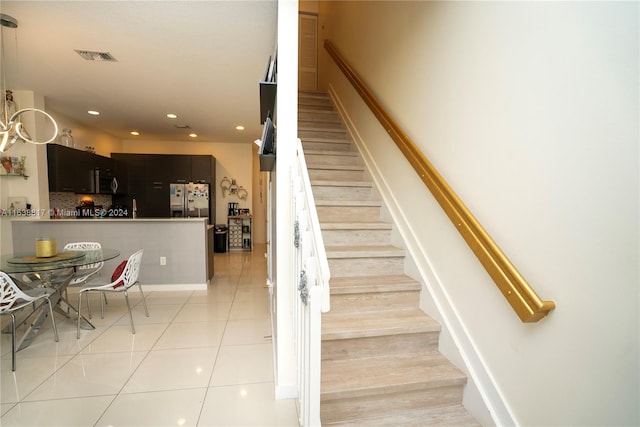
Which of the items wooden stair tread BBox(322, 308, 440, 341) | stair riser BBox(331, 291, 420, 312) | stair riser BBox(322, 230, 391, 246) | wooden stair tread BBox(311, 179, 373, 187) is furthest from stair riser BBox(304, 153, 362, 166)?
wooden stair tread BBox(322, 308, 440, 341)

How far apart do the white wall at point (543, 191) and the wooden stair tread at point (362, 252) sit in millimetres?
240

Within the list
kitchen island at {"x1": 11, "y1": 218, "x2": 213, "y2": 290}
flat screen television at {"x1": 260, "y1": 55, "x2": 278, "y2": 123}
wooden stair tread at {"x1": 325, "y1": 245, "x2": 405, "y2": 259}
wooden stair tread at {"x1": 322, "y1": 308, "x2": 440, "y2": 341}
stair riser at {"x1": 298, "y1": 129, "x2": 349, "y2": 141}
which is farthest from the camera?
kitchen island at {"x1": 11, "y1": 218, "x2": 213, "y2": 290}

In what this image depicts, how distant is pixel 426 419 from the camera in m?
1.48

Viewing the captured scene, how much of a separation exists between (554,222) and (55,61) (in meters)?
4.34

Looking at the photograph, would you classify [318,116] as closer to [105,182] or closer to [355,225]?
[355,225]

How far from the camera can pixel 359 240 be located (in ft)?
7.93

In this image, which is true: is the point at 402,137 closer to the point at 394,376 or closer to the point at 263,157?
the point at 263,157

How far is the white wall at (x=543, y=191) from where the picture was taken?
942 millimetres

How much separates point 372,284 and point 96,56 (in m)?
3.39

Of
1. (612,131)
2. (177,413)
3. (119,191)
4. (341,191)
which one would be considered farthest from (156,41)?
(119,191)

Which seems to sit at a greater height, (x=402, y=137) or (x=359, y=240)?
(x=402, y=137)

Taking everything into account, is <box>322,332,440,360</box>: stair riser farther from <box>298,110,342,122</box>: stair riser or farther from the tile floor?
<box>298,110,342,122</box>: stair riser

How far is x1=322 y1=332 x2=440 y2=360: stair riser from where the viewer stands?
165 cm

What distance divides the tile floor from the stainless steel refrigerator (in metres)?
3.32
